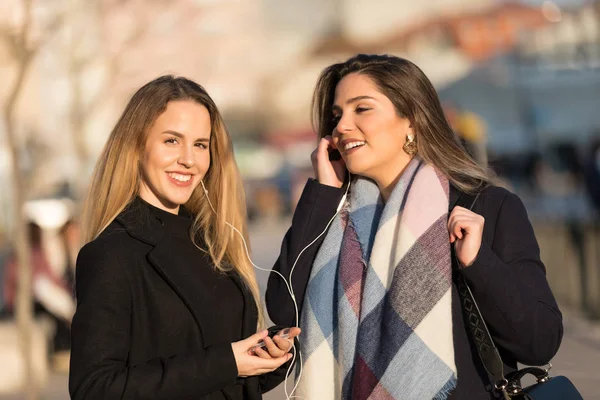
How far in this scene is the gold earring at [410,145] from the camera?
3.62m

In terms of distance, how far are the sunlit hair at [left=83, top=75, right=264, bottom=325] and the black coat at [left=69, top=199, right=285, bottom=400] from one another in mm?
93

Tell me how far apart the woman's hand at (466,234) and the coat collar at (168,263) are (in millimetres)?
780

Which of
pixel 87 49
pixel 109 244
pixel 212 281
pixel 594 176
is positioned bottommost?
pixel 212 281

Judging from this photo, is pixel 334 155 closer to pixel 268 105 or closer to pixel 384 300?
pixel 384 300

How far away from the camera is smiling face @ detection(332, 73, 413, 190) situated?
3.56m

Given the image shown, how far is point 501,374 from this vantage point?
3158mm

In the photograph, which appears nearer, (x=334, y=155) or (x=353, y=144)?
(x=353, y=144)

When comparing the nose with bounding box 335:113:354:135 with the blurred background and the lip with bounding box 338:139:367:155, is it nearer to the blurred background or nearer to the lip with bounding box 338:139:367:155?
the lip with bounding box 338:139:367:155

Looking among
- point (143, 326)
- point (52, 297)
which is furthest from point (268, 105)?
point (143, 326)

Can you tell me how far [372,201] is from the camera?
369cm

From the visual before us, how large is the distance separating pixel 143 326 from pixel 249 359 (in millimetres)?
347

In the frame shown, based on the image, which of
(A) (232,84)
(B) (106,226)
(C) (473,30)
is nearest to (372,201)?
(B) (106,226)

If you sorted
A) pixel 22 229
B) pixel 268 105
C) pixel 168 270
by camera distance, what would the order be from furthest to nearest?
pixel 268 105 → pixel 22 229 → pixel 168 270

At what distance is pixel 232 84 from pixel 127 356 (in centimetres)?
5002
